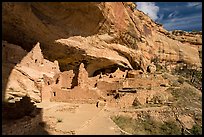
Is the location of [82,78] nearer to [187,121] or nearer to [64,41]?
[64,41]

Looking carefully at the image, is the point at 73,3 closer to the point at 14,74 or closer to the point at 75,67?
the point at 14,74

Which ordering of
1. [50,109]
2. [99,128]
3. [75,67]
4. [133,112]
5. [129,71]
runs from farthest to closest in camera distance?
[129,71] → [75,67] → [133,112] → [50,109] → [99,128]

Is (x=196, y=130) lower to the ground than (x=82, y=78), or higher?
lower

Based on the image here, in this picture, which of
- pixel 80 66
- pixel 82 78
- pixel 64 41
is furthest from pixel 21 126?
pixel 80 66

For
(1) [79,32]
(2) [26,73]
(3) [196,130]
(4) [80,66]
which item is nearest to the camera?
(2) [26,73]

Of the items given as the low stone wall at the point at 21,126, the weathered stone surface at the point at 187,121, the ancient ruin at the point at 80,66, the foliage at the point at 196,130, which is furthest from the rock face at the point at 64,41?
the foliage at the point at 196,130

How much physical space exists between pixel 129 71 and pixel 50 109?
9.18 metres

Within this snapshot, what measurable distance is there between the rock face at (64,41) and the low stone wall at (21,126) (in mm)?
1755

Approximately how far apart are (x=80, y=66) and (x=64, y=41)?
2.25m

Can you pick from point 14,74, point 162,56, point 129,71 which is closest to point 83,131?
point 14,74

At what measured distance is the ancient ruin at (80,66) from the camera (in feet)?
41.0

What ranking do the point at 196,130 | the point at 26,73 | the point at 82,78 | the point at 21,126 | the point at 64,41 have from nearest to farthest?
1. the point at 21,126
2. the point at 26,73
3. the point at 196,130
4. the point at 64,41
5. the point at 82,78

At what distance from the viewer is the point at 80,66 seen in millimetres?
17562

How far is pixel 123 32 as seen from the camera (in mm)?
18172
